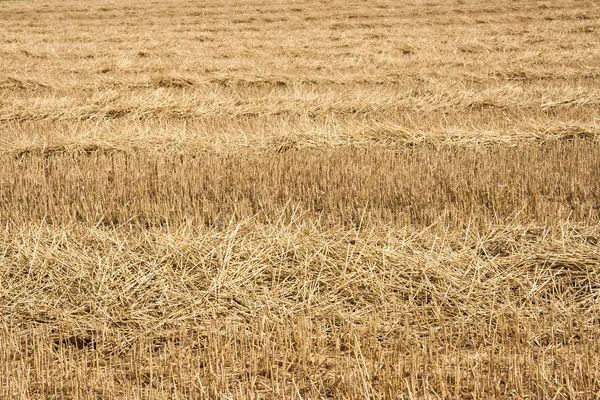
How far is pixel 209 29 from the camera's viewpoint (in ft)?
53.7

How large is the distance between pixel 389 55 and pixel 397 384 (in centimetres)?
949

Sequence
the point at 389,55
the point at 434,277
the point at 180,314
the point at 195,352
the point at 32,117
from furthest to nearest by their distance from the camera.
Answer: the point at 389,55 → the point at 32,117 → the point at 434,277 → the point at 180,314 → the point at 195,352

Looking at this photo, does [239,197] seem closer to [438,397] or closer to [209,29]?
[438,397]

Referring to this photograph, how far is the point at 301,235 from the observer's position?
159 inches

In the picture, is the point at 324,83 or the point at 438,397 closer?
the point at 438,397

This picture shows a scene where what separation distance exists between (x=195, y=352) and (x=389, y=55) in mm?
9275

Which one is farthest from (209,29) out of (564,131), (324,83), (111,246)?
(111,246)

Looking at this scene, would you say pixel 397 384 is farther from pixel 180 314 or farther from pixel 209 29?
pixel 209 29

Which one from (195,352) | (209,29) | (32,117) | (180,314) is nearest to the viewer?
(195,352)

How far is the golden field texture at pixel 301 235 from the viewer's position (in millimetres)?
2920

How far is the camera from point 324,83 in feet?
32.1

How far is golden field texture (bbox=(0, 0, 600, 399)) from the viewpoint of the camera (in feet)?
9.58

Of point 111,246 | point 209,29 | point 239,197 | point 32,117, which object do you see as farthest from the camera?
point 209,29

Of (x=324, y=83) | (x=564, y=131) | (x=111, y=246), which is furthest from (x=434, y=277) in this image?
(x=324, y=83)
